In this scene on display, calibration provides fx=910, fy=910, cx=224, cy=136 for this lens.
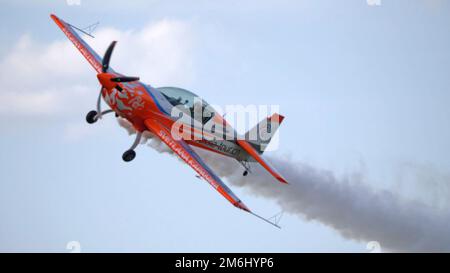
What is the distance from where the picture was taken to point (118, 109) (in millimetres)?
28562

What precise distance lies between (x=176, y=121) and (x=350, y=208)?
24.6 feet

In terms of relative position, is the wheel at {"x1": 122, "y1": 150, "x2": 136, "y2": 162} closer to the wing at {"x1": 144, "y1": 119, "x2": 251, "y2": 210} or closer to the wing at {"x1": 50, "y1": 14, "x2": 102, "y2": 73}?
the wing at {"x1": 144, "y1": 119, "x2": 251, "y2": 210}

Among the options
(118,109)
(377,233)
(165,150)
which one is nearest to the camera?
(118,109)

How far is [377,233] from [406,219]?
1.21m

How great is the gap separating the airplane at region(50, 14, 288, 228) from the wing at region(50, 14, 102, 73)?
3 centimetres

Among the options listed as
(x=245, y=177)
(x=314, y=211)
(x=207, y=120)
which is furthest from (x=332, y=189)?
(x=207, y=120)

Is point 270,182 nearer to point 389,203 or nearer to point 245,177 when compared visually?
point 245,177

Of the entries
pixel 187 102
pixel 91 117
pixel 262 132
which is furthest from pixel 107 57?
pixel 262 132

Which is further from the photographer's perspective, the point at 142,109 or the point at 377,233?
the point at 377,233

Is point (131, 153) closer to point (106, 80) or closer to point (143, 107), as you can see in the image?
point (143, 107)

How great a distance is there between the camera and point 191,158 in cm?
2834

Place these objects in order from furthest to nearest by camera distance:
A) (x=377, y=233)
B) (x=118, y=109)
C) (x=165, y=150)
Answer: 1. (x=377, y=233)
2. (x=165, y=150)
3. (x=118, y=109)

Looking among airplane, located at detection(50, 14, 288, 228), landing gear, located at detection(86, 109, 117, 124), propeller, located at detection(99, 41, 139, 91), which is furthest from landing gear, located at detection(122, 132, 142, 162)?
propeller, located at detection(99, 41, 139, 91)

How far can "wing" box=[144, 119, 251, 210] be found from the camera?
27.0 meters
